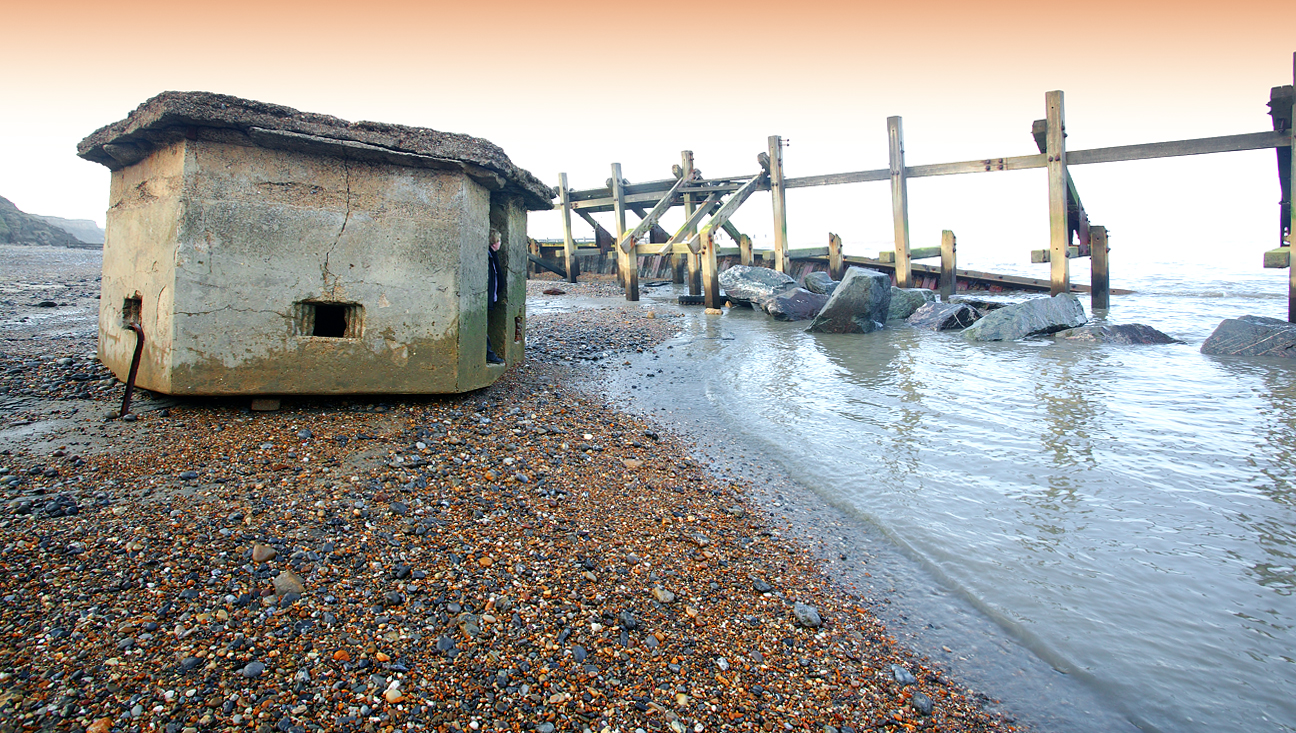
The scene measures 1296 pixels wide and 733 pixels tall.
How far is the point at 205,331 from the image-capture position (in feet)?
14.2

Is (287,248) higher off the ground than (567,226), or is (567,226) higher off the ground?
(567,226)

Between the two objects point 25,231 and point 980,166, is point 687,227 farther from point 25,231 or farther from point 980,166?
point 25,231

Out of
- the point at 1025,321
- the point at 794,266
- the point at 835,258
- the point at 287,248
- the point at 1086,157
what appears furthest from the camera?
the point at 794,266

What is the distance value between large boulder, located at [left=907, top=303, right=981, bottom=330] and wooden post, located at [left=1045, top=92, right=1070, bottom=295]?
1.93 meters

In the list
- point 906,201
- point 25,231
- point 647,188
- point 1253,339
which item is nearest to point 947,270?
point 906,201

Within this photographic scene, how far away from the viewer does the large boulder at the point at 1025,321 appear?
9.92 metres

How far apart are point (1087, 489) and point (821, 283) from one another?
11.7 metres

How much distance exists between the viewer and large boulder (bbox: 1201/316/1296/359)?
8.13 m

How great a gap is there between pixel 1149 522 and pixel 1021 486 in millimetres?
671

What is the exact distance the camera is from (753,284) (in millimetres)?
14289

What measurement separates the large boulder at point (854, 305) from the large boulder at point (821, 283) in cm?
361

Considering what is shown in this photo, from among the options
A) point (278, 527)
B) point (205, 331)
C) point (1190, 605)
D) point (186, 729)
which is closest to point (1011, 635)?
point (1190, 605)

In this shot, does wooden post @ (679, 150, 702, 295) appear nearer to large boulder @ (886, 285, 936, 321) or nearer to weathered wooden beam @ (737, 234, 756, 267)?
weathered wooden beam @ (737, 234, 756, 267)

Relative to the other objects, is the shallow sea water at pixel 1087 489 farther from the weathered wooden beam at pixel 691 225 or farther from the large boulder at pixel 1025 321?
the weathered wooden beam at pixel 691 225
